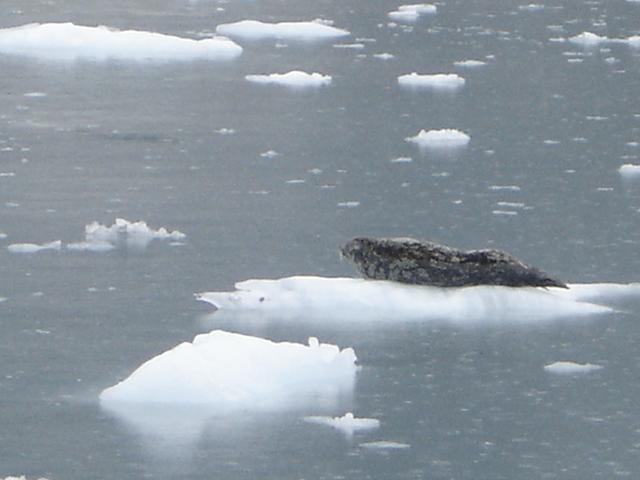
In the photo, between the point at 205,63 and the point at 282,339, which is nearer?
the point at 282,339

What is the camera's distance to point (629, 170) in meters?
11.9

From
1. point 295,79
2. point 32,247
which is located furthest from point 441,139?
point 32,247

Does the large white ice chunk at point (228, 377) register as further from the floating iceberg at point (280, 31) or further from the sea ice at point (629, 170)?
the floating iceberg at point (280, 31)

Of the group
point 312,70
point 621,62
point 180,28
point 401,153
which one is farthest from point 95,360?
point 180,28

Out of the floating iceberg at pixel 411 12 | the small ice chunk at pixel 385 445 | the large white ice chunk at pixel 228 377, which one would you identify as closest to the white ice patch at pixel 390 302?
the large white ice chunk at pixel 228 377

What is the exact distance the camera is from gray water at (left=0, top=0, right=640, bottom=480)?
6.47 m

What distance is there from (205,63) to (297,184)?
200 inches

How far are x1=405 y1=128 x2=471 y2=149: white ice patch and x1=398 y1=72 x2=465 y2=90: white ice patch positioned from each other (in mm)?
2361

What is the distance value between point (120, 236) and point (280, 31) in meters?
8.57

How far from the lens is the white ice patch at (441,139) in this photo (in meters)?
12.8

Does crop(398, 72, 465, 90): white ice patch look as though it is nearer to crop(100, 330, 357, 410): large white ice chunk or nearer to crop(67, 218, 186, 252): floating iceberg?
crop(67, 218, 186, 252): floating iceberg

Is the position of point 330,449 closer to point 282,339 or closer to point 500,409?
point 500,409

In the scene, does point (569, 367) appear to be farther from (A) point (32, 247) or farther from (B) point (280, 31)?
(B) point (280, 31)

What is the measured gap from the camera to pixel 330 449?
21.0ft
